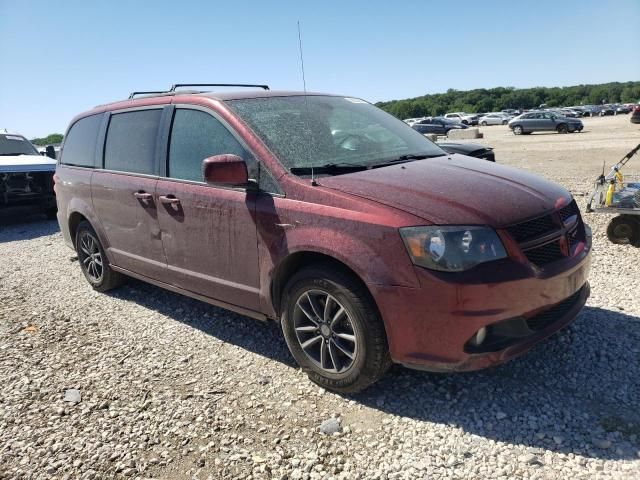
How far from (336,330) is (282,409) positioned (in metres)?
0.59

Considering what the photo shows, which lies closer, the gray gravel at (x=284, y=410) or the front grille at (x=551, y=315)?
the gray gravel at (x=284, y=410)

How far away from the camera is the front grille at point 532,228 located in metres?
2.76

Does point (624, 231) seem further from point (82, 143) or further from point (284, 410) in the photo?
point (82, 143)

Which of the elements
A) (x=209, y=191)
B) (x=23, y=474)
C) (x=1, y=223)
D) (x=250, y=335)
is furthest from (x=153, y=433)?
(x=1, y=223)

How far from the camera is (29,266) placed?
23.2 ft

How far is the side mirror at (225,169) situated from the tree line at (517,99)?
4032 inches

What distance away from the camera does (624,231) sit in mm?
5938

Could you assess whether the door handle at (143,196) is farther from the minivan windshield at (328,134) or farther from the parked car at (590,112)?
the parked car at (590,112)

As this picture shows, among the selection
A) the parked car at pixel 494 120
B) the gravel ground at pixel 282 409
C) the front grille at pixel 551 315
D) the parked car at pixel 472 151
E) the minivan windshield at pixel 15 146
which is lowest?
the gravel ground at pixel 282 409

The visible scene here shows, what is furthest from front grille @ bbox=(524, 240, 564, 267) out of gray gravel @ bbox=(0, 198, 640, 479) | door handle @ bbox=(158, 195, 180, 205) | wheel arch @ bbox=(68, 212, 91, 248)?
wheel arch @ bbox=(68, 212, 91, 248)

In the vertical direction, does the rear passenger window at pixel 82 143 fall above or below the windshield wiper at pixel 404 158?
above

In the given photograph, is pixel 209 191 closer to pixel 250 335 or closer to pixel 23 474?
pixel 250 335

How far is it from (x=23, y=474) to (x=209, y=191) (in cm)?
202

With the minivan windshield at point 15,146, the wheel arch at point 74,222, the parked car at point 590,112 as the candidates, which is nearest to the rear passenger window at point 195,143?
the wheel arch at point 74,222
